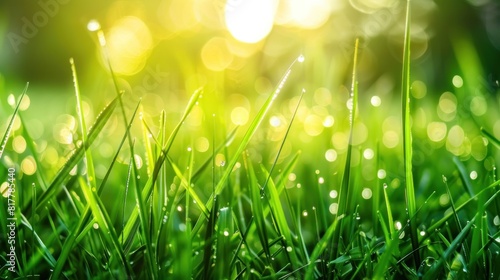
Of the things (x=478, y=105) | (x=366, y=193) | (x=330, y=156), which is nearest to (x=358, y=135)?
(x=478, y=105)

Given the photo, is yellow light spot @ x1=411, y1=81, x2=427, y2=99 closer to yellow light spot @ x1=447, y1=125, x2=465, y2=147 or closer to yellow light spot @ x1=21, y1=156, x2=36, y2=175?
yellow light spot @ x1=447, y1=125, x2=465, y2=147

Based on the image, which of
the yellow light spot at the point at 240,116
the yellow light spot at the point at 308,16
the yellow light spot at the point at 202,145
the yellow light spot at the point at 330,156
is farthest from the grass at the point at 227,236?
the yellow light spot at the point at 308,16

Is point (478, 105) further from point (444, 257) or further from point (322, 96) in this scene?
point (444, 257)

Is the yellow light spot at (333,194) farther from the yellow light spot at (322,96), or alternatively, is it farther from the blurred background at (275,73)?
the yellow light spot at (322,96)

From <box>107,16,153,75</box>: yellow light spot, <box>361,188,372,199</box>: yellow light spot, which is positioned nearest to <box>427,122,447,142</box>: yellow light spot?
<box>361,188,372,199</box>: yellow light spot

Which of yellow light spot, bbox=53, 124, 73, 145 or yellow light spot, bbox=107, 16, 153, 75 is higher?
yellow light spot, bbox=107, 16, 153, 75

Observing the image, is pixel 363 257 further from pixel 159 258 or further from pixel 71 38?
pixel 71 38
